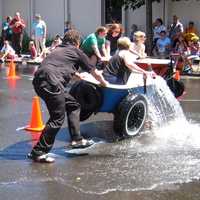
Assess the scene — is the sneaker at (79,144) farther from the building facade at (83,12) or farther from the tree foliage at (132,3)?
the tree foliage at (132,3)

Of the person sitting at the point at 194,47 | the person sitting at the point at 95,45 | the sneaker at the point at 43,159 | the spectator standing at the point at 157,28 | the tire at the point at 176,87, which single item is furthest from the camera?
the spectator standing at the point at 157,28

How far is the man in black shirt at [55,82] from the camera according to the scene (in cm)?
748

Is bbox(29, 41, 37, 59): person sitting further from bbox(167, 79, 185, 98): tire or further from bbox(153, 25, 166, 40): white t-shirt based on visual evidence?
bbox(167, 79, 185, 98): tire

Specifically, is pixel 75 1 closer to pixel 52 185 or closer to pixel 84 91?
pixel 84 91

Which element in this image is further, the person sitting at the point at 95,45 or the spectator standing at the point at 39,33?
the spectator standing at the point at 39,33

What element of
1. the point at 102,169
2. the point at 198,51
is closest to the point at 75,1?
the point at 198,51

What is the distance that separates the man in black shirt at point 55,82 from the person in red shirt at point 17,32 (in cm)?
1776

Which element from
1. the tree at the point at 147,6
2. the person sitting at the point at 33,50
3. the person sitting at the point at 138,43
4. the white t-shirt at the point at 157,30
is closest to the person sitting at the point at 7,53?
the person sitting at the point at 33,50

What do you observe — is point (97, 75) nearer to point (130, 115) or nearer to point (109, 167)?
point (130, 115)

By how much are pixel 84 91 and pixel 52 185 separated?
265cm

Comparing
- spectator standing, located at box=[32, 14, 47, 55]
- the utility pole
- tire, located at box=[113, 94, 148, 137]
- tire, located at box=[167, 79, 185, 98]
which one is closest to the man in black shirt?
tire, located at box=[113, 94, 148, 137]

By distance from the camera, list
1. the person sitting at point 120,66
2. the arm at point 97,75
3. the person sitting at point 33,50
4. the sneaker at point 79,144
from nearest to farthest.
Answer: the arm at point 97,75 → the sneaker at point 79,144 → the person sitting at point 120,66 → the person sitting at point 33,50

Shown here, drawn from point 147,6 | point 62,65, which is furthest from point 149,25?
point 62,65

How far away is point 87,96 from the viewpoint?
349 inches
